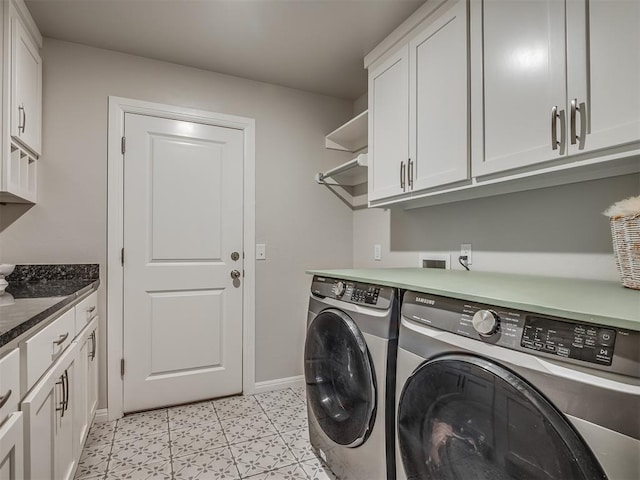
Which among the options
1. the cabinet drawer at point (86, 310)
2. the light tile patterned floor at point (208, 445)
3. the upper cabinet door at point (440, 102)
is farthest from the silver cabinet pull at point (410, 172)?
the cabinet drawer at point (86, 310)

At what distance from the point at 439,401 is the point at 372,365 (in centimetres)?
33

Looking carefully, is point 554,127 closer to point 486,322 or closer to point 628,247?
point 628,247

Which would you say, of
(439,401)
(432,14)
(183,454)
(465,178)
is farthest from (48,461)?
(432,14)

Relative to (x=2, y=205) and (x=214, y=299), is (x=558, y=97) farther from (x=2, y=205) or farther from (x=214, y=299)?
(x=2, y=205)

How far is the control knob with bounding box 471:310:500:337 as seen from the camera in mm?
840

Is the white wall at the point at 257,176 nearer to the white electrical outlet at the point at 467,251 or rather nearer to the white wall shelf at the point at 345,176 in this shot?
the white wall shelf at the point at 345,176

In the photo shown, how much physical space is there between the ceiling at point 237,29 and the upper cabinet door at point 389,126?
0.84 ft

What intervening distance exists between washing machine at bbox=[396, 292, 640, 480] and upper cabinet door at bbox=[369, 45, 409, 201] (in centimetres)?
94

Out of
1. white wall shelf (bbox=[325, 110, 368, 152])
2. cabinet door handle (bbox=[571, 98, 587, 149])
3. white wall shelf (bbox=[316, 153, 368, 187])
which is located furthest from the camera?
white wall shelf (bbox=[316, 153, 368, 187])

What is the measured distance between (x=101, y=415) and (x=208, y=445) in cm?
81

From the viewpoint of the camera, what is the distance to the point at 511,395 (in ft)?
2.58

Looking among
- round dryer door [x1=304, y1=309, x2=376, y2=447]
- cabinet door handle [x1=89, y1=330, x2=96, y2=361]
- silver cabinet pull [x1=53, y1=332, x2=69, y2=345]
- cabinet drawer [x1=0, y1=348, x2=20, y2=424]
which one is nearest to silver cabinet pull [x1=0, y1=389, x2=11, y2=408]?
cabinet drawer [x1=0, y1=348, x2=20, y2=424]

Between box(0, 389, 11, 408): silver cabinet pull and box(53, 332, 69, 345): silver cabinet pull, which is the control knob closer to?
box(0, 389, 11, 408): silver cabinet pull

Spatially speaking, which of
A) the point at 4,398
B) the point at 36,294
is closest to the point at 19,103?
the point at 36,294
